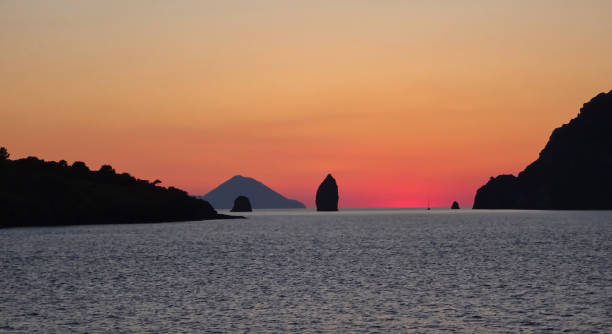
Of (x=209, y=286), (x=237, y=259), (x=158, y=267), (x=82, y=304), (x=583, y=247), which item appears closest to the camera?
(x=82, y=304)

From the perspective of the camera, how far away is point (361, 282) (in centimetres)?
6475

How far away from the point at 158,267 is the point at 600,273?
157 feet

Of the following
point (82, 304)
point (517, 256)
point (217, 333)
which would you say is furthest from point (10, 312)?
point (517, 256)

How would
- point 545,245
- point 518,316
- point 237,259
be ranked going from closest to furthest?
point 518,316 < point 237,259 < point 545,245

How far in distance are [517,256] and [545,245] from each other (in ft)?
88.4

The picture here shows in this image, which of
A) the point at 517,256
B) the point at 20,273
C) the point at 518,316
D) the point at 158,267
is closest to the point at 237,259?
the point at 158,267

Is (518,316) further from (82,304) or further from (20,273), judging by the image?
(20,273)

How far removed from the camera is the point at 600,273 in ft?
234

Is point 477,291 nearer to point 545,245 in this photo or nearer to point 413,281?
point 413,281

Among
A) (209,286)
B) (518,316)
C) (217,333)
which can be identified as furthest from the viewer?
(209,286)

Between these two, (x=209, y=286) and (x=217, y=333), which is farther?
(x=209, y=286)

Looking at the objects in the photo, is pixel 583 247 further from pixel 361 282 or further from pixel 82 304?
pixel 82 304

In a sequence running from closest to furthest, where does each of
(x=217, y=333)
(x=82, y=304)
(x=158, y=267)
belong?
1. (x=217, y=333)
2. (x=82, y=304)
3. (x=158, y=267)

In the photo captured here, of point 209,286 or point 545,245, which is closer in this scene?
point 209,286
